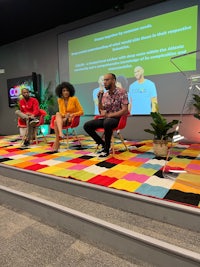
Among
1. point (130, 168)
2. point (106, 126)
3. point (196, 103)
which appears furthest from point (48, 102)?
point (196, 103)

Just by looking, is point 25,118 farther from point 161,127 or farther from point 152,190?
point 152,190

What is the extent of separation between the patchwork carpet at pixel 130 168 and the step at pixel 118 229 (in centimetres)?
20

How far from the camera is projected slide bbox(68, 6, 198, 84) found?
3332 millimetres

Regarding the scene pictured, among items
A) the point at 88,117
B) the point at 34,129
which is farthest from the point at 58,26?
the point at 34,129

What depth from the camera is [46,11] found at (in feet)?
13.8

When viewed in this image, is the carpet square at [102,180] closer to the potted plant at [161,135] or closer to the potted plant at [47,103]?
the potted plant at [161,135]

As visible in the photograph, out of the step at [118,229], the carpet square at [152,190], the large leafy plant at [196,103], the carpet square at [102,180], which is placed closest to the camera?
the step at [118,229]

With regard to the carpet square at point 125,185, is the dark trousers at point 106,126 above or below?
above

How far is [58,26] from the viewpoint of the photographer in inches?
191

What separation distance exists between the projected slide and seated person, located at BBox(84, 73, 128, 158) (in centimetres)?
108

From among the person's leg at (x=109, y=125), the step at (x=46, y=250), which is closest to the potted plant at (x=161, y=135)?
the person's leg at (x=109, y=125)

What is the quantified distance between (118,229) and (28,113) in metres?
3.09

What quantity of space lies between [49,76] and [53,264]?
4.79m

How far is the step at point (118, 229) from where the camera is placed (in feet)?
3.49
